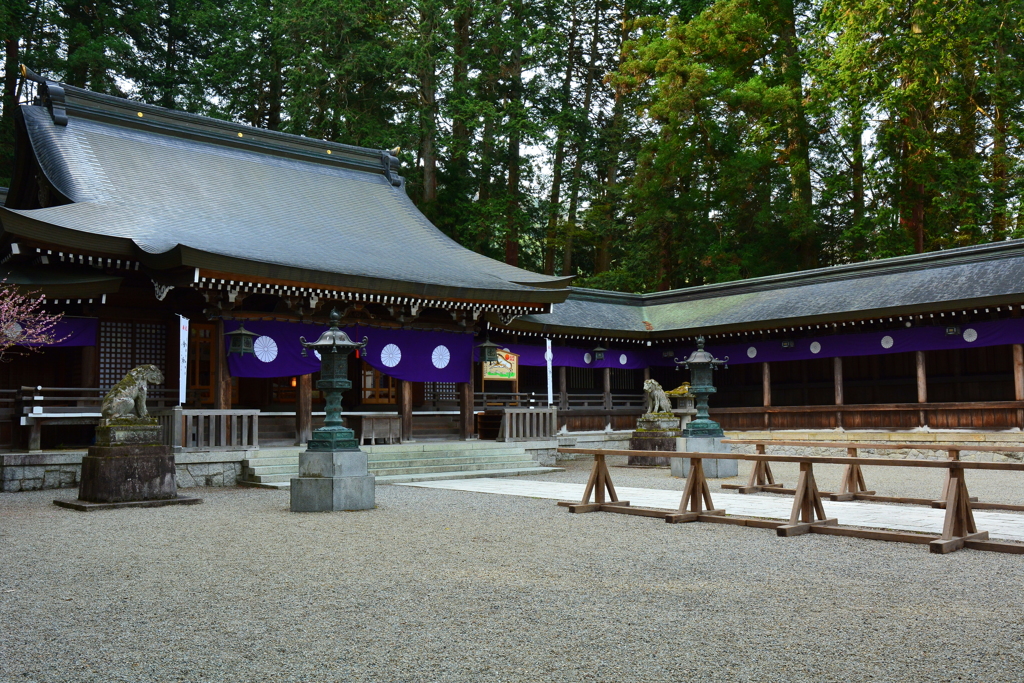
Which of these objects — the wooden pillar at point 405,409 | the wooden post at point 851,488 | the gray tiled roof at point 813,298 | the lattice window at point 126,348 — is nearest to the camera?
the wooden post at point 851,488

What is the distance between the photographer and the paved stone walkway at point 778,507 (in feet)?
27.6

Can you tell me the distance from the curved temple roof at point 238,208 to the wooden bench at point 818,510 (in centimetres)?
701

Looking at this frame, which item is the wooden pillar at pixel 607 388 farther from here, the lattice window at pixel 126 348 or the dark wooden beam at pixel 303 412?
the lattice window at pixel 126 348

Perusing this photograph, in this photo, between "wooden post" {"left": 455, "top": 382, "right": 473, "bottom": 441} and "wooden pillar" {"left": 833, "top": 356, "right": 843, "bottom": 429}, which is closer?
"wooden post" {"left": 455, "top": 382, "right": 473, "bottom": 441}

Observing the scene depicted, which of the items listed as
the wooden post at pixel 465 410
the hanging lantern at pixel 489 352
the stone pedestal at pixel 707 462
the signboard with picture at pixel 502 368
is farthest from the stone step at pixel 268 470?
the stone pedestal at pixel 707 462

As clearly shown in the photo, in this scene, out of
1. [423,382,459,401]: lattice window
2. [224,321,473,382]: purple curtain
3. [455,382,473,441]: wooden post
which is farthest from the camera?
[423,382,459,401]: lattice window

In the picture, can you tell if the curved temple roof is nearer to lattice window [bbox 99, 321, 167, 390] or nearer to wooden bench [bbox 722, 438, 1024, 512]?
lattice window [bbox 99, 321, 167, 390]

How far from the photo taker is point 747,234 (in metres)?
30.6

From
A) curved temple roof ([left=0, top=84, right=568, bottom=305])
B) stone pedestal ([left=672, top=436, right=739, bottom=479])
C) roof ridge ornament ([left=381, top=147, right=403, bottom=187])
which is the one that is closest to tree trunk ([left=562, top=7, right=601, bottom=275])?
roof ridge ornament ([left=381, top=147, right=403, bottom=187])

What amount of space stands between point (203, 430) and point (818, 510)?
31.3 feet

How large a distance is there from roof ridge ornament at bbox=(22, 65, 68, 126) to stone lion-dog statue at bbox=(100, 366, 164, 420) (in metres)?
8.89

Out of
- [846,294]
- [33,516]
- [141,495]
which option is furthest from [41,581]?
[846,294]

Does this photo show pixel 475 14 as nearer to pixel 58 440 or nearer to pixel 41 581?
pixel 58 440

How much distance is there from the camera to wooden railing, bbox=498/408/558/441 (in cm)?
1758
